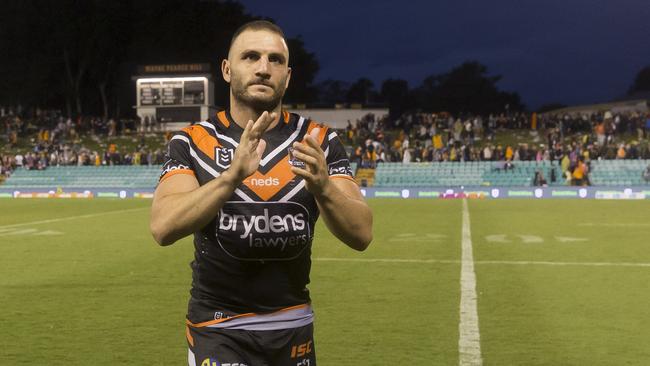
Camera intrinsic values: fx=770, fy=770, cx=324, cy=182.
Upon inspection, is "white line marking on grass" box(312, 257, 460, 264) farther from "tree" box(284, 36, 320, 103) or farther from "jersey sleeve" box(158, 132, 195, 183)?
"tree" box(284, 36, 320, 103)

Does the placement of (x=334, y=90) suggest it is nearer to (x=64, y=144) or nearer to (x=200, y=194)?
(x=64, y=144)

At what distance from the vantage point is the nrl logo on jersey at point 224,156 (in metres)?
2.80

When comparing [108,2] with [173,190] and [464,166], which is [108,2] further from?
[173,190]

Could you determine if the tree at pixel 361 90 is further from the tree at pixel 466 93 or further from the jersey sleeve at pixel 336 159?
the jersey sleeve at pixel 336 159

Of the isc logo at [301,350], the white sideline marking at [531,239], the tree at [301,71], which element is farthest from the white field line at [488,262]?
the tree at [301,71]

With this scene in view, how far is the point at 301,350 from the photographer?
9.64 ft

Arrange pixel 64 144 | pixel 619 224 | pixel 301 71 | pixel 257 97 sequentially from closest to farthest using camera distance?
pixel 257 97 < pixel 619 224 < pixel 64 144 < pixel 301 71

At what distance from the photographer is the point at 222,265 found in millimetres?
2852

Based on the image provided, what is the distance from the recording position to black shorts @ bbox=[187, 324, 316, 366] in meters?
2.86

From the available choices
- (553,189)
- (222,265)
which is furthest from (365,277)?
(553,189)

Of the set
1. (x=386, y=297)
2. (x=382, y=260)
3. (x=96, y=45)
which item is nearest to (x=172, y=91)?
(x=96, y=45)

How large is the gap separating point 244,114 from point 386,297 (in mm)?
6863

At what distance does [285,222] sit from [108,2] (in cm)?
8054

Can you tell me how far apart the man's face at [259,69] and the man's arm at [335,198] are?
0.76 ft
